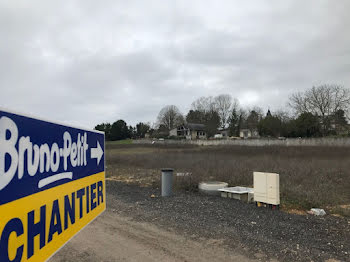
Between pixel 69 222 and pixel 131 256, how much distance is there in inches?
113

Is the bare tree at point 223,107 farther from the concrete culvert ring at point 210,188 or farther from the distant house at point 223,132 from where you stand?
the concrete culvert ring at point 210,188

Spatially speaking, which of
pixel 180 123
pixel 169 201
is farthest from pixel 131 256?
pixel 180 123

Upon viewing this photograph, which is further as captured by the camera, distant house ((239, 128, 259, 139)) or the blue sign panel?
distant house ((239, 128, 259, 139))

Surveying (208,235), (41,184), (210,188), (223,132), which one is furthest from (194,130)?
(41,184)

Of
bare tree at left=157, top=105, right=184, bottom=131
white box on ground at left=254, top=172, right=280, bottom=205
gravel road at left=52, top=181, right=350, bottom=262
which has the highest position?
bare tree at left=157, top=105, right=184, bottom=131

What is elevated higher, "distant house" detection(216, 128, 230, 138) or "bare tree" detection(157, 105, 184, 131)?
"bare tree" detection(157, 105, 184, 131)

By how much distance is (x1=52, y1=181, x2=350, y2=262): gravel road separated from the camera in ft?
13.9

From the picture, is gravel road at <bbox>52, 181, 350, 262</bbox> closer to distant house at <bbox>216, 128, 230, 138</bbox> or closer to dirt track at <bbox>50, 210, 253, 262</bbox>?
dirt track at <bbox>50, 210, 253, 262</bbox>

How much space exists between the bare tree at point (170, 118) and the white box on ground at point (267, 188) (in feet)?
275

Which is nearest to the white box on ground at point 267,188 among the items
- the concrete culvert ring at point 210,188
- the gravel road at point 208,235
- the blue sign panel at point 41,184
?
the gravel road at point 208,235

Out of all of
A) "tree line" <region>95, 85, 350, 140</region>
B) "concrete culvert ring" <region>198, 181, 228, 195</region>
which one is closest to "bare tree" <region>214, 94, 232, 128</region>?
"tree line" <region>95, 85, 350, 140</region>

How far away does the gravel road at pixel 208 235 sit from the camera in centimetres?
425

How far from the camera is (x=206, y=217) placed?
21.6 feet

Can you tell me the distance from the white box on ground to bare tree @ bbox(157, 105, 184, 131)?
83764mm
